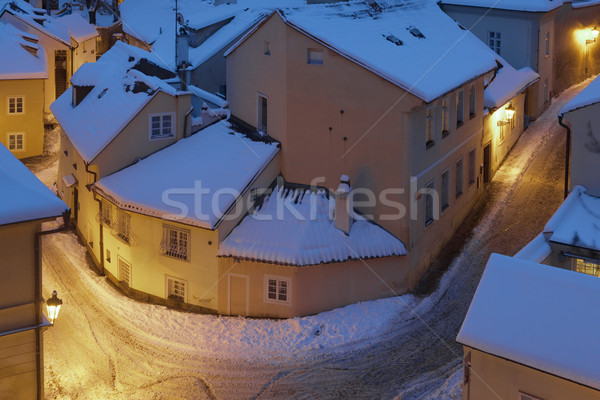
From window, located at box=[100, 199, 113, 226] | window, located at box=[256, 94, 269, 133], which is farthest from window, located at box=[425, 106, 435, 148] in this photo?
window, located at box=[100, 199, 113, 226]

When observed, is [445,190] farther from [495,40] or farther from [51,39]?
[51,39]

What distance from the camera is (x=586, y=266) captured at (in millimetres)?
24688

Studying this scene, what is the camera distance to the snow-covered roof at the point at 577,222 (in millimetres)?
24812

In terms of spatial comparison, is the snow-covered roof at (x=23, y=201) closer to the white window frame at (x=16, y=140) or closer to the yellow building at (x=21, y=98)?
the yellow building at (x=21, y=98)

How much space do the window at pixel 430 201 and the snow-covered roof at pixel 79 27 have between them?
35.9 meters

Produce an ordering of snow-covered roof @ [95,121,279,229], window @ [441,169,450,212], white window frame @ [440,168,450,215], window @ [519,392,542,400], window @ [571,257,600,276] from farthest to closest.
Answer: window @ [441,169,450,212] → white window frame @ [440,168,450,215] → snow-covered roof @ [95,121,279,229] → window @ [571,257,600,276] → window @ [519,392,542,400]

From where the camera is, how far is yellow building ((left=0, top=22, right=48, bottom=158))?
47.3 m

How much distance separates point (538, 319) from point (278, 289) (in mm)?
13622

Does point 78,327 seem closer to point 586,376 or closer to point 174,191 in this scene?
point 174,191

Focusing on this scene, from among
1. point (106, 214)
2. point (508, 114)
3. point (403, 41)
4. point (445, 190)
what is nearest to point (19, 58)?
point (106, 214)

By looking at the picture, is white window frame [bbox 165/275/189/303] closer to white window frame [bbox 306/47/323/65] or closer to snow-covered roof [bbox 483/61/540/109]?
white window frame [bbox 306/47/323/65]

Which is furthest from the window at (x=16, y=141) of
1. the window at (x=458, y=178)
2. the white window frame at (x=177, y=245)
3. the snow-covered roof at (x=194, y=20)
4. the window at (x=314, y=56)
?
the window at (x=458, y=178)

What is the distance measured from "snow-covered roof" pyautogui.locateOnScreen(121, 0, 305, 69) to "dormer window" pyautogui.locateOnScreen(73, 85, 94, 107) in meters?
5.42

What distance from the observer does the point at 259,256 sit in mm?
29922
